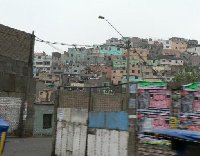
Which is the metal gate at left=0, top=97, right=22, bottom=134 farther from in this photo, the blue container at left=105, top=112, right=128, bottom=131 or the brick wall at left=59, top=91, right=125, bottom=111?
the blue container at left=105, top=112, right=128, bottom=131

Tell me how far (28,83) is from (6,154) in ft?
47.0

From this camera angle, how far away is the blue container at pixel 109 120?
15.0 metres

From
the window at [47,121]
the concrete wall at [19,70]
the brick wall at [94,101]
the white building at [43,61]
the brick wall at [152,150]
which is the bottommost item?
the brick wall at [152,150]

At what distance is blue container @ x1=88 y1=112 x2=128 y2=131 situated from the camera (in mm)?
14961

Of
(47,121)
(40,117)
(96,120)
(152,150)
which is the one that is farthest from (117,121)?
(47,121)

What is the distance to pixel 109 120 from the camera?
51.4ft

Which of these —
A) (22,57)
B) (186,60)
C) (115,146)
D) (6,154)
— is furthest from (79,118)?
(186,60)

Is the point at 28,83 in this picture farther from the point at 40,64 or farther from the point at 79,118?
the point at 40,64

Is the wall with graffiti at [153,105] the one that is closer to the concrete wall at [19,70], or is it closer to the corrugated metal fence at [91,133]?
the corrugated metal fence at [91,133]

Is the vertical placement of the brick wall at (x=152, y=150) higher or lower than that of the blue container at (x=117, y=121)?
lower

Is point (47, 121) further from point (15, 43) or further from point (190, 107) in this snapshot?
point (190, 107)

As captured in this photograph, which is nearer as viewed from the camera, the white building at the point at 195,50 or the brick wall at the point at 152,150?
the brick wall at the point at 152,150

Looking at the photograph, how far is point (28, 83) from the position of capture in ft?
109

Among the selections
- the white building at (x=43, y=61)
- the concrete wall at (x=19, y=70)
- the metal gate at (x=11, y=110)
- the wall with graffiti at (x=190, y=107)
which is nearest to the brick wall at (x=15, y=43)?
the concrete wall at (x=19, y=70)
